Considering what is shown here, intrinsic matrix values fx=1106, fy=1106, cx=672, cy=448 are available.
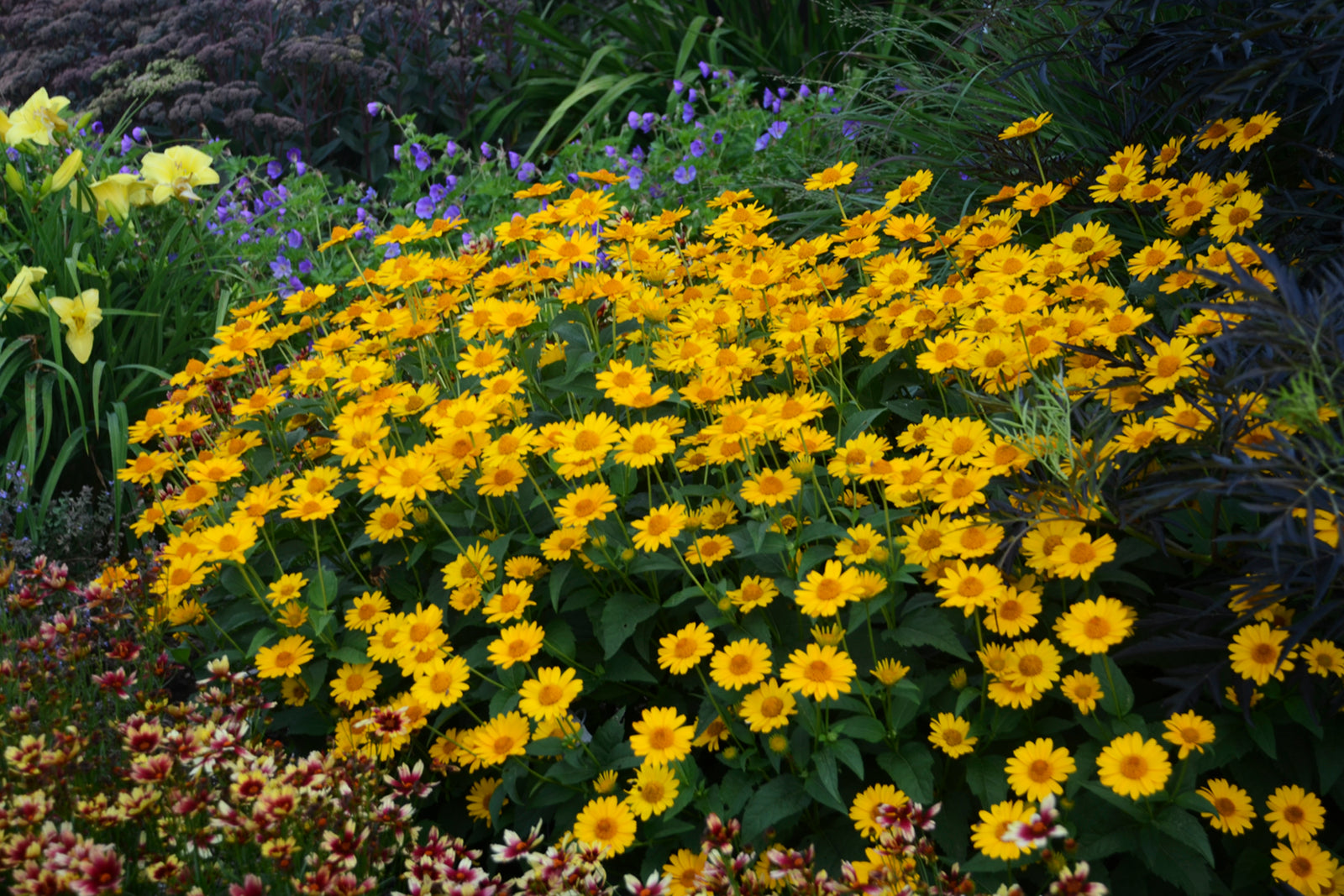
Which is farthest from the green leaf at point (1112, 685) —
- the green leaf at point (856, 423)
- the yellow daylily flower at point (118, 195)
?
the yellow daylily flower at point (118, 195)

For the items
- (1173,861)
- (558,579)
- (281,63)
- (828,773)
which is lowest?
(1173,861)

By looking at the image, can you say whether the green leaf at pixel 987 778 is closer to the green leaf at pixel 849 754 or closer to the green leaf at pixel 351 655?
the green leaf at pixel 849 754

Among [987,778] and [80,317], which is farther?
[80,317]

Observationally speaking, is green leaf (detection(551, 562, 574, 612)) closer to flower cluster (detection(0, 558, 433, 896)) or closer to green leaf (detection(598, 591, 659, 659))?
green leaf (detection(598, 591, 659, 659))

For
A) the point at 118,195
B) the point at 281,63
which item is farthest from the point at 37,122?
the point at 281,63

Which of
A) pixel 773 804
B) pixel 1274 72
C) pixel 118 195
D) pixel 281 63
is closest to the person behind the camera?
pixel 773 804

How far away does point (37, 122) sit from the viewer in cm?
404

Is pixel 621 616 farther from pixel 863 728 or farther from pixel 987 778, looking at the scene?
pixel 987 778

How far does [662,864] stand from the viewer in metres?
1.91

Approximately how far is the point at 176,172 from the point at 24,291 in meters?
0.81

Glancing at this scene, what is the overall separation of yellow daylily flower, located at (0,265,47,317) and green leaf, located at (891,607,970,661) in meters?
2.89

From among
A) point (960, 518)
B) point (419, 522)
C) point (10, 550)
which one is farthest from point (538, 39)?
point (960, 518)

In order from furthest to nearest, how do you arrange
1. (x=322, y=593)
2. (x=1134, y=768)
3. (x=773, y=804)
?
(x=322, y=593) < (x=773, y=804) < (x=1134, y=768)

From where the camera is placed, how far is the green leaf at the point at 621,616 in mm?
1990
